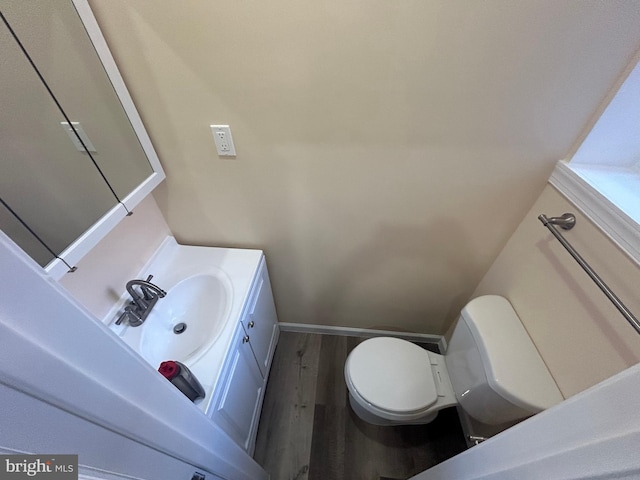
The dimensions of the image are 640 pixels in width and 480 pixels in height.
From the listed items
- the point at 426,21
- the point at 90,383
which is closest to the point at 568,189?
the point at 426,21

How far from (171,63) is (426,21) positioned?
759 millimetres

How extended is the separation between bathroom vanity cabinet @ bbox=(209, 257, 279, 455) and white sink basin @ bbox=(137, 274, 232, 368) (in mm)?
113

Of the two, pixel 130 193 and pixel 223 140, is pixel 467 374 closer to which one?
pixel 223 140

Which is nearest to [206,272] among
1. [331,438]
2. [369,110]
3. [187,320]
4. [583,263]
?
[187,320]

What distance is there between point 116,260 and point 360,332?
1.37 m

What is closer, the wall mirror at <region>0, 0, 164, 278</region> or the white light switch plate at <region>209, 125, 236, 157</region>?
the wall mirror at <region>0, 0, 164, 278</region>

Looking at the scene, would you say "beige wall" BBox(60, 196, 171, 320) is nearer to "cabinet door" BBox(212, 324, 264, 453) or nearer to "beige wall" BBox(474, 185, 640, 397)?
"cabinet door" BBox(212, 324, 264, 453)

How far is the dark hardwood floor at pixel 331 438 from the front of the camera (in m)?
1.27

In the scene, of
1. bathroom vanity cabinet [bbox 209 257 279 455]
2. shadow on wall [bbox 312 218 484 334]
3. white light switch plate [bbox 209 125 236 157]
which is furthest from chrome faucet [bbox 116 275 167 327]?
shadow on wall [bbox 312 218 484 334]

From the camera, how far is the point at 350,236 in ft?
3.96

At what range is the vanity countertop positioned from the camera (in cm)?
88

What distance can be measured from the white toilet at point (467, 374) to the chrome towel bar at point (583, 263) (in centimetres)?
36

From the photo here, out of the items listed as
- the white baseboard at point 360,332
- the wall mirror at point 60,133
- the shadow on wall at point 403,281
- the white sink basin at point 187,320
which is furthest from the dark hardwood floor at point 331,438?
the wall mirror at point 60,133

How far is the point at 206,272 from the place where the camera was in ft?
3.93
